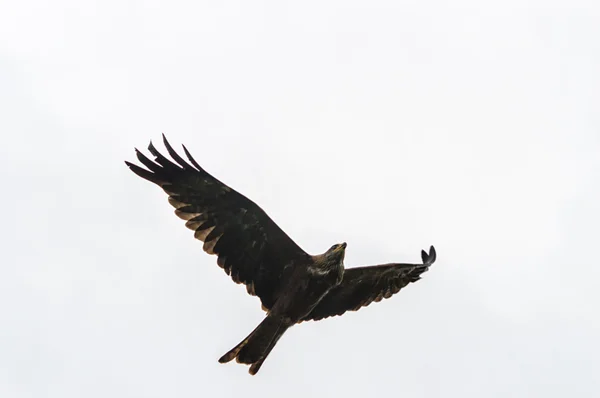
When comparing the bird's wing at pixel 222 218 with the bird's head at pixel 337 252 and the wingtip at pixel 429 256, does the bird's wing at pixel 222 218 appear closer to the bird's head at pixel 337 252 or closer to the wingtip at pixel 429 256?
the bird's head at pixel 337 252

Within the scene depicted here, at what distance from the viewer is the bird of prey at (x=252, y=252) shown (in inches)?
682

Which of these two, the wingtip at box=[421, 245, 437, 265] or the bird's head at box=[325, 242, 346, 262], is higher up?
the wingtip at box=[421, 245, 437, 265]

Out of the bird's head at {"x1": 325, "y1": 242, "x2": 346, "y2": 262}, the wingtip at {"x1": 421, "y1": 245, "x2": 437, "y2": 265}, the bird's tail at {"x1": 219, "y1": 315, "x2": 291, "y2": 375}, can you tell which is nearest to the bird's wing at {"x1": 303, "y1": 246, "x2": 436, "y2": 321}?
the wingtip at {"x1": 421, "y1": 245, "x2": 437, "y2": 265}

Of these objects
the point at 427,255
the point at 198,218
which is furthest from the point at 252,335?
the point at 427,255

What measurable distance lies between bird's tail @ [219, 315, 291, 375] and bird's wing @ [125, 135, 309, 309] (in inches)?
33.3

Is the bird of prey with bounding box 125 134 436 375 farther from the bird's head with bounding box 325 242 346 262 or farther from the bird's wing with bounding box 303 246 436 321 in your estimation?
the bird's wing with bounding box 303 246 436 321

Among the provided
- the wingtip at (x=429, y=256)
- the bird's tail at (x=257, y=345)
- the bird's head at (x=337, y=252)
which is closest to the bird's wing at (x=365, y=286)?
the wingtip at (x=429, y=256)

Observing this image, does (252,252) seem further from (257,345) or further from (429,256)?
(429,256)

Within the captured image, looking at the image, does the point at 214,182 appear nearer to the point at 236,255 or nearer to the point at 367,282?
the point at 236,255

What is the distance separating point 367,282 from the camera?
1853 centimetres

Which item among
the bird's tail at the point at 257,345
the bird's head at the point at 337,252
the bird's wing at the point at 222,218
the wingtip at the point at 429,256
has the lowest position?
the bird's tail at the point at 257,345

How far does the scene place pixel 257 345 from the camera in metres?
17.4

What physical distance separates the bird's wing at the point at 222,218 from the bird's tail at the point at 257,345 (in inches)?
33.3

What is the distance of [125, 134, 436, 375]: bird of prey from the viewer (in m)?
17.3
